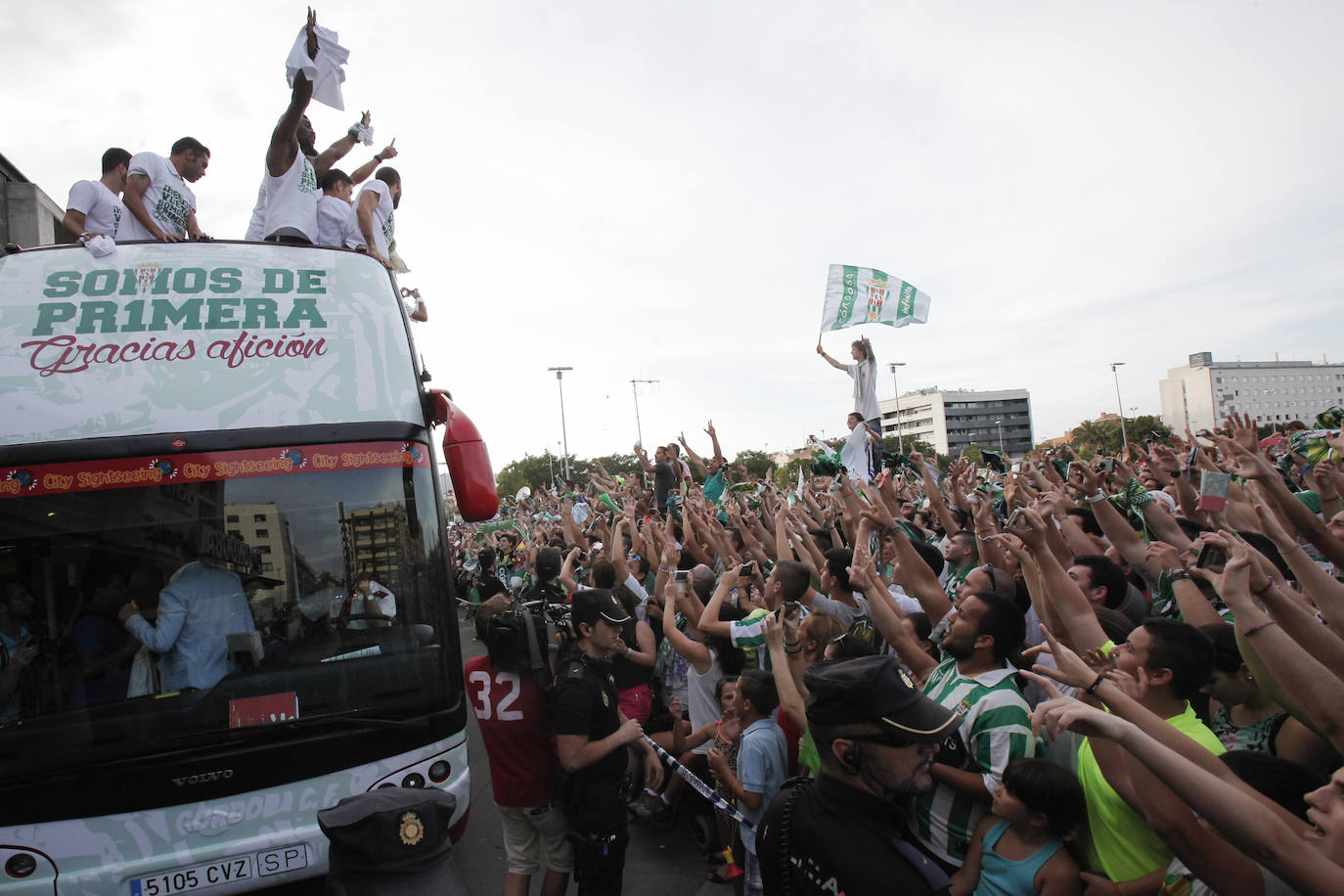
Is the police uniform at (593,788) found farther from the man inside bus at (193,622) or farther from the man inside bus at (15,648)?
the man inside bus at (15,648)

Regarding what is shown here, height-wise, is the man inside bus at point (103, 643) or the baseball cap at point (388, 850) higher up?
the man inside bus at point (103, 643)

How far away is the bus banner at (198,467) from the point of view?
148 inches

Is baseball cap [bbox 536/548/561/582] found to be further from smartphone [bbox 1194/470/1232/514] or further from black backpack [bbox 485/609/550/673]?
smartphone [bbox 1194/470/1232/514]

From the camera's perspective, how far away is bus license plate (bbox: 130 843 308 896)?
3521mm

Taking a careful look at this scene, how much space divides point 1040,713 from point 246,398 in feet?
12.8

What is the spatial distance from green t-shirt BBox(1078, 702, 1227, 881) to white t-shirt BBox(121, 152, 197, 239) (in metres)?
6.84

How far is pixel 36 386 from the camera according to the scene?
3.95m

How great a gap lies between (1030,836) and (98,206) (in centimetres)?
695

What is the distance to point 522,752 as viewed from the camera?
3.83 metres

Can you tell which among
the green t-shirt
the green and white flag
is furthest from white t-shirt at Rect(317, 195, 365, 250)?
the green t-shirt

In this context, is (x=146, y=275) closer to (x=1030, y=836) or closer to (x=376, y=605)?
(x=376, y=605)

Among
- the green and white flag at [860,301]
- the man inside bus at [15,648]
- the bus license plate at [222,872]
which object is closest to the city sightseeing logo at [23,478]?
the man inside bus at [15,648]

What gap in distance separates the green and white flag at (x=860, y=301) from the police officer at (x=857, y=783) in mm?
8709

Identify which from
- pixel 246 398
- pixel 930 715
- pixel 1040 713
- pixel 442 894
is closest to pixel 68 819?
pixel 246 398
